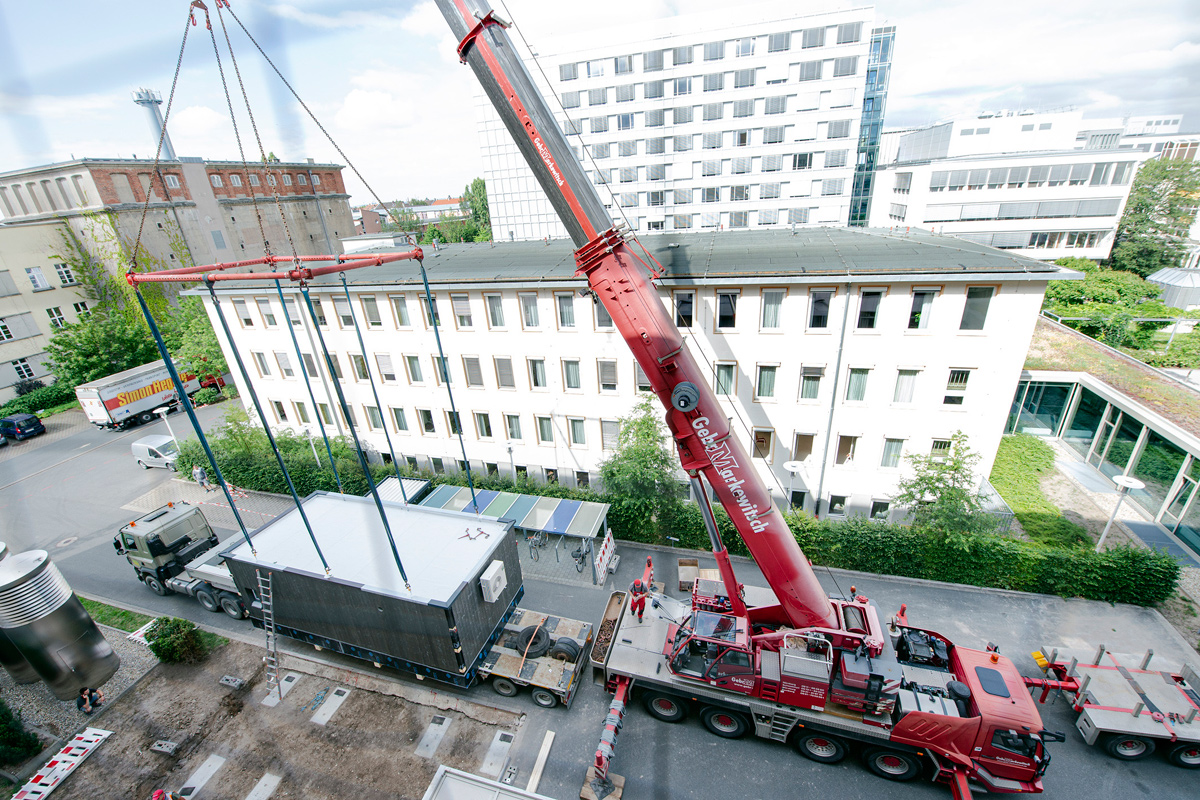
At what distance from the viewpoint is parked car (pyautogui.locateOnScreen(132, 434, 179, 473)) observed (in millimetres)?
28094

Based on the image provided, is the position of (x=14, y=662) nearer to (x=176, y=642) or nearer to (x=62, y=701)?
(x=62, y=701)

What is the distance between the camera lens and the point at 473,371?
22047mm

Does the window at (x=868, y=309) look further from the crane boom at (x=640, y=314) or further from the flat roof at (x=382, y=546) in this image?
the flat roof at (x=382, y=546)

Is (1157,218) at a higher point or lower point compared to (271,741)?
higher

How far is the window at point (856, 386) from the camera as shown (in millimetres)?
17719

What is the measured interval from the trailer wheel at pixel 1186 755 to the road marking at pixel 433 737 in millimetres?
17262

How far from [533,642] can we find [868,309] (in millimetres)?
15437

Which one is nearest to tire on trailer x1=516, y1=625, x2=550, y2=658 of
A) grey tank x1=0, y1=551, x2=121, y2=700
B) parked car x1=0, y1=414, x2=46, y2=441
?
grey tank x1=0, y1=551, x2=121, y2=700

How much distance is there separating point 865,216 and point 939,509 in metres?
66.3

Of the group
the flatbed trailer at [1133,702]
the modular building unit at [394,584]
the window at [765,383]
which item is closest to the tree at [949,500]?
the flatbed trailer at [1133,702]

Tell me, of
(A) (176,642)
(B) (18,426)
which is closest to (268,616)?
→ (A) (176,642)

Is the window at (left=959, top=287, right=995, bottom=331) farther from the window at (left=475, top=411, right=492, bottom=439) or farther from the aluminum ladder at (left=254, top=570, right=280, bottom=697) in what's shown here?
the aluminum ladder at (left=254, top=570, right=280, bottom=697)

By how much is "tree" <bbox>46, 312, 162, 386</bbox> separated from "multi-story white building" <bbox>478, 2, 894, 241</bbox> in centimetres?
4064

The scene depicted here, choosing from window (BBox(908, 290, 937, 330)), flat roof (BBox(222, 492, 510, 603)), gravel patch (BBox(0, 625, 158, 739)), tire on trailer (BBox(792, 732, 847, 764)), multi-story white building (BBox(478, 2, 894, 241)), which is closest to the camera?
tire on trailer (BBox(792, 732, 847, 764))
